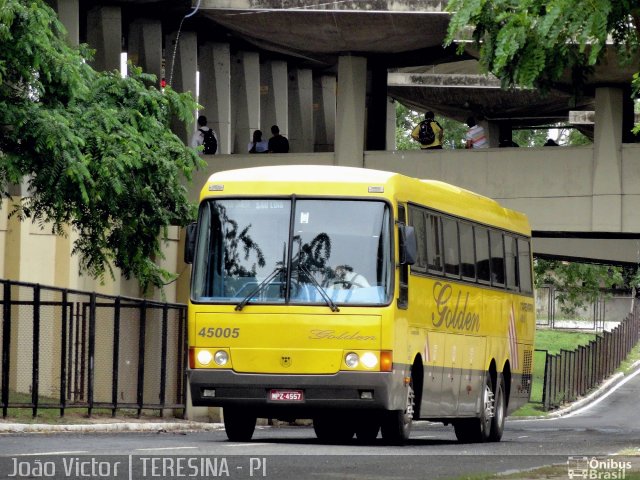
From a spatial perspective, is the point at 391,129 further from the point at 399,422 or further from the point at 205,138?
the point at 399,422

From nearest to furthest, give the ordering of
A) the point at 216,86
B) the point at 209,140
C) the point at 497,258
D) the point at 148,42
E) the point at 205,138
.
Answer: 1. the point at 497,258
2. the point at 205,138
3. the point at 209,140
4. the point at 148,42
5. the point at 216,86

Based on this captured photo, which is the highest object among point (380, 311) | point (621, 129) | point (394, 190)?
point (621, 129)

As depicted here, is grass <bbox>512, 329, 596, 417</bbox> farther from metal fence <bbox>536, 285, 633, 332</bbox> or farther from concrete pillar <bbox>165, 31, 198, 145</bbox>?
concrete pillar <bbox>165, 31, 198, 145</bbox>

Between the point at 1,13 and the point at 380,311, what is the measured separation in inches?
315

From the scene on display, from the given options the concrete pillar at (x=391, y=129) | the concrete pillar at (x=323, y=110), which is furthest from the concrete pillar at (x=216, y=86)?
the concrete pillar at (x=323, y=110)

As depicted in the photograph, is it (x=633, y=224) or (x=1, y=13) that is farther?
(x=633, y=224)

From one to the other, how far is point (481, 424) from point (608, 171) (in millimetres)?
13525

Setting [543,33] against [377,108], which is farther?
[377,108]

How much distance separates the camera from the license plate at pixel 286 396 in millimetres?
19141

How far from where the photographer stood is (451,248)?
22.4m

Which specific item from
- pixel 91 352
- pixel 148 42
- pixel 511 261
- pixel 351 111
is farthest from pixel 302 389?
pixel 148 42

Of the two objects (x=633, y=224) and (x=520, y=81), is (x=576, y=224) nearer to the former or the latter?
(x=633, y=224)

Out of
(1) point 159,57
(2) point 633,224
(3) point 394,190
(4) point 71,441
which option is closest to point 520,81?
(3) point 394,190

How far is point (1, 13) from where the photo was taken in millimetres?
23547
